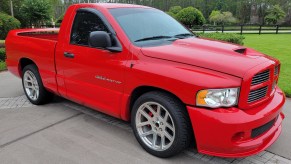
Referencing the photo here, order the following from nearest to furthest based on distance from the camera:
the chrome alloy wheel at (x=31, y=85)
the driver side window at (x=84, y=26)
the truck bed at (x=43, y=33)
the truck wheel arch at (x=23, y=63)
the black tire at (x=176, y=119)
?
the black tire at (x=176, y=119), the driver side window at (x=84, y=26), the chrome alloy wheel at (x=31, y=85), the truck wheel arch at (x=23, y=63), the truck bed at (x=43, y=33)

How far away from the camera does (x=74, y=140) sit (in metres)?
4.00

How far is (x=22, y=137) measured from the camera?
412cm

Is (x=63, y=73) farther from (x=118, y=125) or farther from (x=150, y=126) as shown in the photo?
(x=150, y=126)

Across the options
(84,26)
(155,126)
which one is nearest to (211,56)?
(155,126)

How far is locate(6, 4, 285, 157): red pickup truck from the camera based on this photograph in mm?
2928

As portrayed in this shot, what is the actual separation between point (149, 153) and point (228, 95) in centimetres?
129

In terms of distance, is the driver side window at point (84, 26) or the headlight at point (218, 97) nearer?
the headlight at point (218, 97)

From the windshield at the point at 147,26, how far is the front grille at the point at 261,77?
1.29 m

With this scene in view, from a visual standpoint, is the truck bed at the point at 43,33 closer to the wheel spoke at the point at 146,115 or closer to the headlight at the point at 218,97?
the wheel spoke at the point at 146,115

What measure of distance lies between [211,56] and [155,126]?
3.57 feet

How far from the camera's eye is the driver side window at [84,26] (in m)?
4.11

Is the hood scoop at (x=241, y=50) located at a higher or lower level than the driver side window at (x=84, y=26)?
lower

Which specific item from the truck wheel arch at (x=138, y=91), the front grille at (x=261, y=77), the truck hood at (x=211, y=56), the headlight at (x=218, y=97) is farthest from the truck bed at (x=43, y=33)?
the front grille at (x=261, y=77)

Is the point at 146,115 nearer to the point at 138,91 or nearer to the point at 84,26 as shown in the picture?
the point at 138,91
